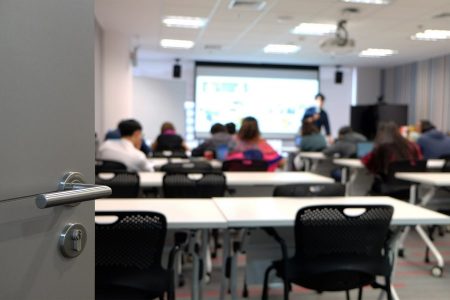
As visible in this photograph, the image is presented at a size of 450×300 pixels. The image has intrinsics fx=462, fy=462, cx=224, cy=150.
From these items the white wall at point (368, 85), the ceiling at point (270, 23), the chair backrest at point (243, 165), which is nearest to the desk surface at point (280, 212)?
the chair backrest at point (243, 165)

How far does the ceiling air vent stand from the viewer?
616cm

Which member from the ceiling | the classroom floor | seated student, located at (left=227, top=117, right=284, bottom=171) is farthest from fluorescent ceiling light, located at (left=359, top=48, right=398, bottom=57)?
the classroom floor

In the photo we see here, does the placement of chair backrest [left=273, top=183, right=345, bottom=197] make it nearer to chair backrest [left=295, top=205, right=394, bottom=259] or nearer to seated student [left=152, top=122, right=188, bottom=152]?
chair backrest [left=295, top=205, right=394, bottom=259]

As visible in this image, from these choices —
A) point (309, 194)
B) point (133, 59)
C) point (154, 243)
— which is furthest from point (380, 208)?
point (133, 59)

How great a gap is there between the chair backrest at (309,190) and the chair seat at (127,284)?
44.5 inches

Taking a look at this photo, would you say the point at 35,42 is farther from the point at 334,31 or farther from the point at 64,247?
the point at 334,31

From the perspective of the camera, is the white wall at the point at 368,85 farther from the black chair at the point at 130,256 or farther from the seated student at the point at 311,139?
the black chair at the point at 130,256

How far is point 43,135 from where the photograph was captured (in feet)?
2.90

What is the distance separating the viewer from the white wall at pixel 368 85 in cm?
1335

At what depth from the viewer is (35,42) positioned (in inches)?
34.0

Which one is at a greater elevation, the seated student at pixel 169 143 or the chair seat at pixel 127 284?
the seated student at pixel 169 143

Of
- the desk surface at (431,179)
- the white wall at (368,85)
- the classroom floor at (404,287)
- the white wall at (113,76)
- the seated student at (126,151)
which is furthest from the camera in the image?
the white wall at (368,85)

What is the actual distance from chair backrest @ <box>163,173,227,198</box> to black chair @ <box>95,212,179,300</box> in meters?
1.32

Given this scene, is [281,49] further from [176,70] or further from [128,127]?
[128,127]
